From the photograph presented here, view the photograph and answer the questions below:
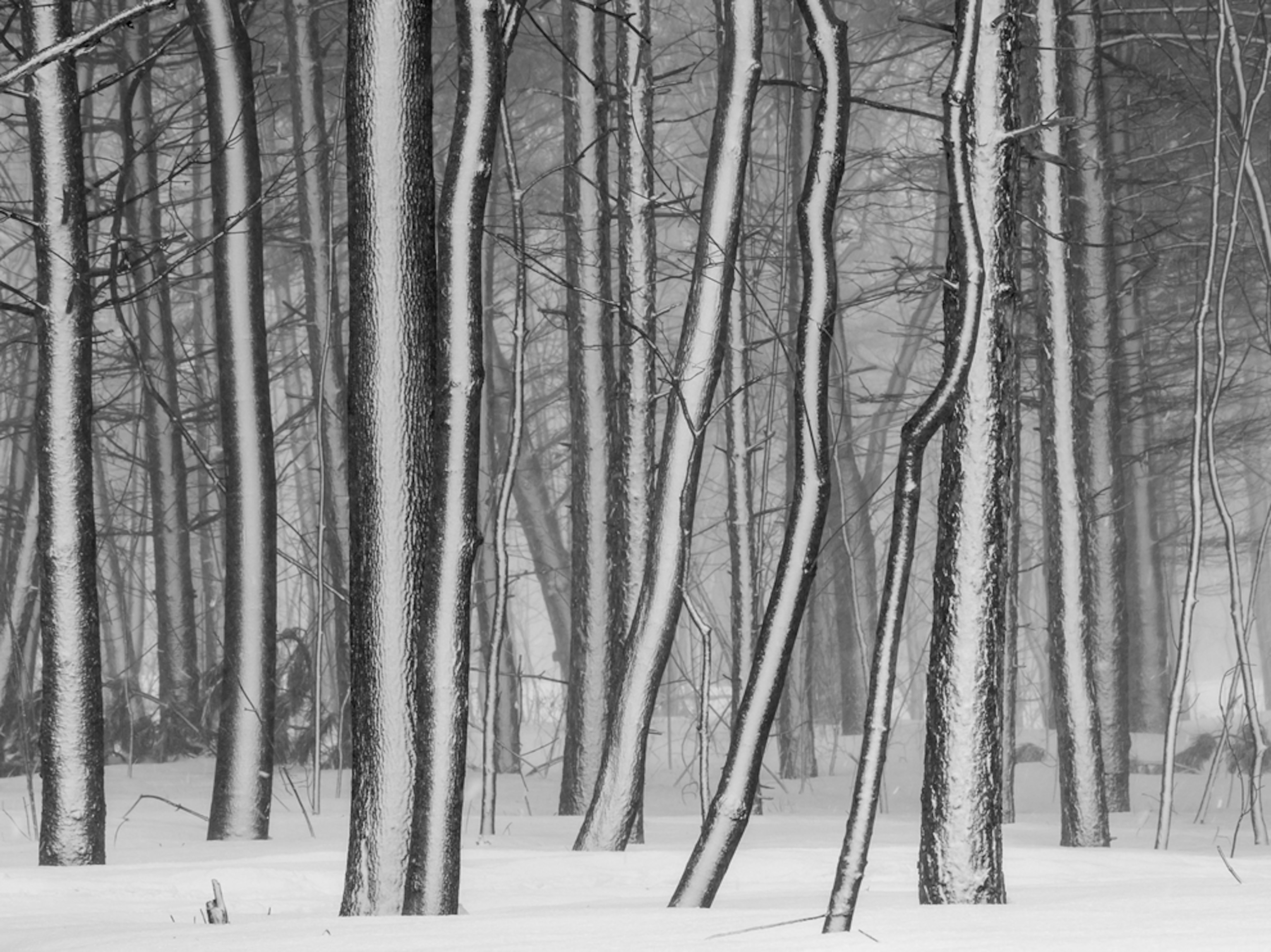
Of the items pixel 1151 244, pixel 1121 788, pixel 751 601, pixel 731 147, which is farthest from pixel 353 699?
pixel 1151 244

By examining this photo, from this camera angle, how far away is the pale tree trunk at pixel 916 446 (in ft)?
14.3

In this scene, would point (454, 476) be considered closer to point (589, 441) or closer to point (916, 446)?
point (916, 446)

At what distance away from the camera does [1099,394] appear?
10.2 metres

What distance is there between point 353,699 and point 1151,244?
9612mm

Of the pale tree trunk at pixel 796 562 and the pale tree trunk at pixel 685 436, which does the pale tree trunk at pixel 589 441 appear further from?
the pale tree trunk at pixel 796 562

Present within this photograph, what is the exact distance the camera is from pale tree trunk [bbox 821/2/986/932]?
436 cm

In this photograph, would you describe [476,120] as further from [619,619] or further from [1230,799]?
[1230,799]

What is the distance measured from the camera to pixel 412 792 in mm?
5074

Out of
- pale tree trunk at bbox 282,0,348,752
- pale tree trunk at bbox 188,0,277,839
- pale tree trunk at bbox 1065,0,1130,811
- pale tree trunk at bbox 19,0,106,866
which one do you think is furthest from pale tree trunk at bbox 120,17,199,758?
pale tree trunk at bbox 1065,0,1130,811

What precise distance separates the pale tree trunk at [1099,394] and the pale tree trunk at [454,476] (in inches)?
219

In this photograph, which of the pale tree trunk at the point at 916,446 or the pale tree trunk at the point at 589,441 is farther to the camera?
the pale tree trunk at the point at 589,441

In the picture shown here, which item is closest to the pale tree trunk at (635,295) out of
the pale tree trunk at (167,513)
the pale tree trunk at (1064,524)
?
the pale tree trunk at (1064,524)

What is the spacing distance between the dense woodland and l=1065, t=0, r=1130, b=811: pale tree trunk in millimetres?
37

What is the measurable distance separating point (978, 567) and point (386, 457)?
2.04m
